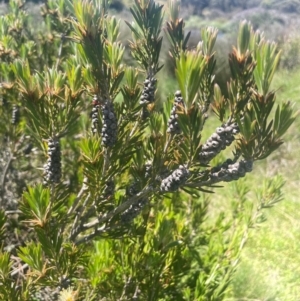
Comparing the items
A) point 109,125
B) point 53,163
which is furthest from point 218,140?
point 53,163

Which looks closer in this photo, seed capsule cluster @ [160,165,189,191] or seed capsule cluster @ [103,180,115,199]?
seed capsule cluster @ [160,165,189,191]

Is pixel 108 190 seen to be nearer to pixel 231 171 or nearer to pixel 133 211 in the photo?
pixel 133 211

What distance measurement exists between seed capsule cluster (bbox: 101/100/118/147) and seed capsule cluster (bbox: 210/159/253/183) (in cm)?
15

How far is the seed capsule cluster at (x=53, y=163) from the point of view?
1.92 ft

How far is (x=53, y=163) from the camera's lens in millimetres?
591

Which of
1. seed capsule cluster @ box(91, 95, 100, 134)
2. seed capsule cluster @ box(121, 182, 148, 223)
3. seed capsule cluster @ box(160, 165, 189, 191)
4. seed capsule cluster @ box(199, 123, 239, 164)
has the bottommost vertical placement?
seed capsule cluster @ box(121, 182, 148, 223)

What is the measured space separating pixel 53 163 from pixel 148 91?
18cm

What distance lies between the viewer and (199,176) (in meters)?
0.56

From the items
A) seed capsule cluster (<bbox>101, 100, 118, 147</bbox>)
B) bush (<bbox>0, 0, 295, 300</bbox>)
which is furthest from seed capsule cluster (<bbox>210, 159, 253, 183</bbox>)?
seed capsule cluster (<bbox>101, 100, 118, 147</bbox>)

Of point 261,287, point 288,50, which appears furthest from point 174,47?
point 288,50

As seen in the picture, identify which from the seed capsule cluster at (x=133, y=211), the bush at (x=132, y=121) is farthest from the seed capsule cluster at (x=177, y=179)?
the seed capsule cluster at (x=133, y=211)

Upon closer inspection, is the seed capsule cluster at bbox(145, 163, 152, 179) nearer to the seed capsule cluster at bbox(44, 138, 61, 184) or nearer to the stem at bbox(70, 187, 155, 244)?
the stem at bbox(70, 187, 155, 244)

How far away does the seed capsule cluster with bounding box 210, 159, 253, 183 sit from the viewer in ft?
1.61

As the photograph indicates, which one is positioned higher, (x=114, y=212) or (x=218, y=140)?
(x=218, y=140)
